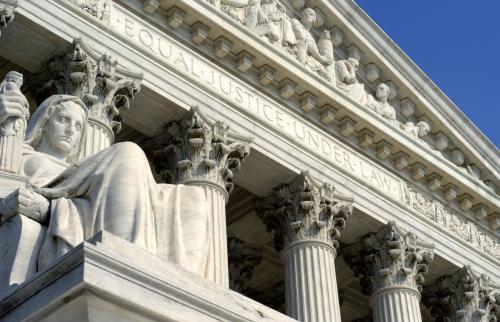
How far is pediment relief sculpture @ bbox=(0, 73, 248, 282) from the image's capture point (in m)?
5.69

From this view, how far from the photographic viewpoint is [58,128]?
7219mm

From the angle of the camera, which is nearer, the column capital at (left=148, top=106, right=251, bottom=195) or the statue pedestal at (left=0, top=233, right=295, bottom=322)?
the statue pedestal at (left=0, top=233, right=295, bottom=322)

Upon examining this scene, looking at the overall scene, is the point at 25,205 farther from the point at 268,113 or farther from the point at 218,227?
the point at 268,113

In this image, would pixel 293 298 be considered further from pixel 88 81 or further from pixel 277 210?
pixel 88 81

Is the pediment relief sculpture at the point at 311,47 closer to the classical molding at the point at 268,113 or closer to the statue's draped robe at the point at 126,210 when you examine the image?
the classical molding at the point at 268,113

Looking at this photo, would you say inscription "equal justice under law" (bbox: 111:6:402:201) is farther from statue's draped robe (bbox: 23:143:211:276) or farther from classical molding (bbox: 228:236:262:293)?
statue's draped robe (bbox: 23:143:211:276)

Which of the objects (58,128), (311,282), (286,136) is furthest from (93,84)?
(58,128)

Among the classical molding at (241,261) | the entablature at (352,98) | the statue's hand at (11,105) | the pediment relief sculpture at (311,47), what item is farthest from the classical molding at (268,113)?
the statue's hand at (11,105)

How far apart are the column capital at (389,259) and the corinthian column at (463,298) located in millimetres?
1692

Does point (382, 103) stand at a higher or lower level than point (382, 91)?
lower

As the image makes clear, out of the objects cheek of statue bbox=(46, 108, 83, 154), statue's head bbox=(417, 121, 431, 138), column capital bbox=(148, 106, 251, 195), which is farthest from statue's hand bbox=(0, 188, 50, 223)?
statue's head bbox=(417, 121, 431, 138)

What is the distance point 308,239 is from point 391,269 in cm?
280

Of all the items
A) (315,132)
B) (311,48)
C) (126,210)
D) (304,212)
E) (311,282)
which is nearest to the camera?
(126,210)

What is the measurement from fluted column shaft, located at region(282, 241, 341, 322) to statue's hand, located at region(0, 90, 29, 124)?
11956 millimetres
